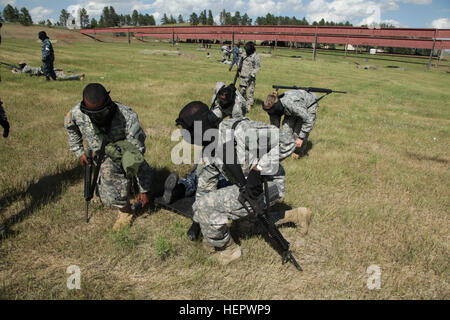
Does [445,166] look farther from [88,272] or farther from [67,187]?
[67,187]

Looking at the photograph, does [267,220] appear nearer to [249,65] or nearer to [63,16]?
[249,65]

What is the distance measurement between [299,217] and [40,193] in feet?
14.2

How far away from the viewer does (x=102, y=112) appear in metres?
3.40

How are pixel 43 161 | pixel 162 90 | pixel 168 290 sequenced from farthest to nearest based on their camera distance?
pixel 162 90 < pixel 43 161 < pixel 168 290

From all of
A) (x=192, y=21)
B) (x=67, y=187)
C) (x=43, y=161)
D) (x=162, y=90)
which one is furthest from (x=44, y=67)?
(x=192, y=21)

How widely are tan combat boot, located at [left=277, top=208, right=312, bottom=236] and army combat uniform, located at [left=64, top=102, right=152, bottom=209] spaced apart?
216 centimetres

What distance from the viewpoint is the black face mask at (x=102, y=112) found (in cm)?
338

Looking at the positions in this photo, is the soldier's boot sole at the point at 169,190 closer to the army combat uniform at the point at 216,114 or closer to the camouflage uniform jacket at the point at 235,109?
the army combat uniform at the point at 216,114

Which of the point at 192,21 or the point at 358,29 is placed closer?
the point at 358,29

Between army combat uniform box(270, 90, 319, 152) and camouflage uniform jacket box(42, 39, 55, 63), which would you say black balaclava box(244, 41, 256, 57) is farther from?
camouflage uniform jacket box(42, 39, 55, 63)

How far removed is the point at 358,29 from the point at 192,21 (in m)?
134

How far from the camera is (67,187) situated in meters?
4.91

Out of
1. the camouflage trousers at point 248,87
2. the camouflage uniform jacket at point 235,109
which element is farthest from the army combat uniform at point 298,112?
the camouflage trousers at point 248,87

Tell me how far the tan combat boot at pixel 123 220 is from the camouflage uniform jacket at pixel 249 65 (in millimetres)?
7454
